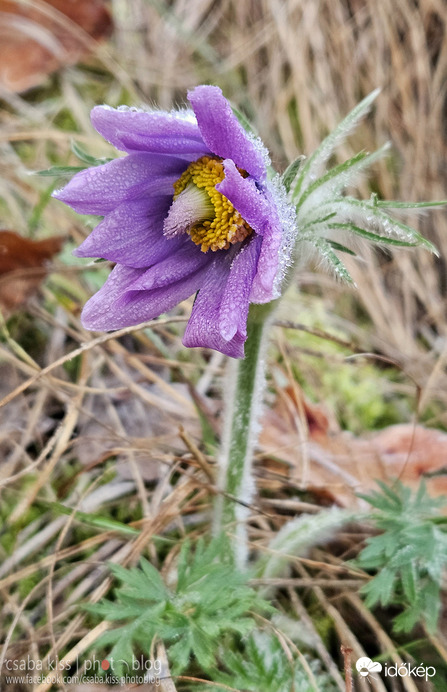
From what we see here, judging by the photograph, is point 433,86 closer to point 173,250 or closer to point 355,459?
point 355,459

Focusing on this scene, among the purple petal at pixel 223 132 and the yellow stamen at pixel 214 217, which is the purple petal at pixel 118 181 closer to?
the yellow stamen at pixel 214 217

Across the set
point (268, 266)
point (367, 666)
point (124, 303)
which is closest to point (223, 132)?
point (268, 266)

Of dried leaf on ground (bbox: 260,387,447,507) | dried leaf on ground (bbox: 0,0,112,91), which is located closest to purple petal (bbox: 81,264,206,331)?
dried leaf on ground (bbox: 260,387,447,507)

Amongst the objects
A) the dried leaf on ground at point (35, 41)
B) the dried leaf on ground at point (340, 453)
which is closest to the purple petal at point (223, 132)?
the dried leaf on ground at point (340, 453)

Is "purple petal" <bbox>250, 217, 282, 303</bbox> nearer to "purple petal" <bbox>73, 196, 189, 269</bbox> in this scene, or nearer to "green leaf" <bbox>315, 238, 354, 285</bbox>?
"green leaf" <bbox>315, 238, 354, 285</bbox>

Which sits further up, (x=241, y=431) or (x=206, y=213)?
(x=206, y=213)

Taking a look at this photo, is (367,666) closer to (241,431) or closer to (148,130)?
(241,431)

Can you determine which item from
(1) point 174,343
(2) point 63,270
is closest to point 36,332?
(2) point 63,270
